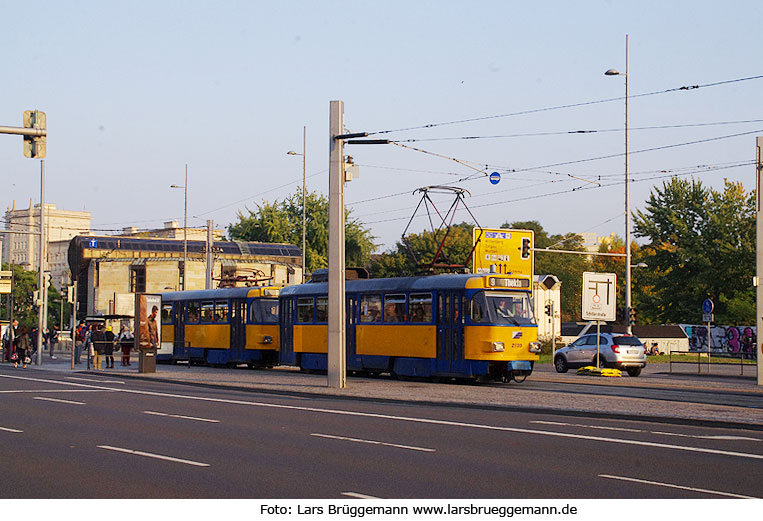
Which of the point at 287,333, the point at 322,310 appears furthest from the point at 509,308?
the point at 287,333

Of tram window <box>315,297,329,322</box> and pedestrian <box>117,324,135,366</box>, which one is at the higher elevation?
tram window <box>315,297,329,322</box>

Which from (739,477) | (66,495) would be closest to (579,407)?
(739,477)

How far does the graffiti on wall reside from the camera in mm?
63469

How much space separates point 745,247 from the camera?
70.2 meters

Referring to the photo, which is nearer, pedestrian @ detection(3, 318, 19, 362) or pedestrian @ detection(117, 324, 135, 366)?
pedestrian @ detection(117, 324, 135, 366)

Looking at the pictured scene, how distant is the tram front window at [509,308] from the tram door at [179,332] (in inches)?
749

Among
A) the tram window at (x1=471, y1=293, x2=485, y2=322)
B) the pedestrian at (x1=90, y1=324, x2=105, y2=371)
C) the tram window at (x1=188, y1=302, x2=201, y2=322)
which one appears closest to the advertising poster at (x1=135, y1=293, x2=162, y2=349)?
the pedestrian at (x1=90, y1=324, x2=105, y2=371)

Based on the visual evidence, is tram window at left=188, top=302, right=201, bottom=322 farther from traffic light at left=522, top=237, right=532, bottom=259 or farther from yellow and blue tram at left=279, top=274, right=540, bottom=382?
traffic light at left=522, top=237, right=532, bottom=259

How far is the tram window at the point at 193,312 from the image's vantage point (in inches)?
1684

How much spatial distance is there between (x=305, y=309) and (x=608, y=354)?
11.3 m

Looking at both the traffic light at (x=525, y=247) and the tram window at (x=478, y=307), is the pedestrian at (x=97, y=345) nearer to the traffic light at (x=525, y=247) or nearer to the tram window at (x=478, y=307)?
the tram window at (x=478, y=307)

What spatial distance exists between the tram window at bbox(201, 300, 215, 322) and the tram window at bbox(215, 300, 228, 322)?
11.8 inches

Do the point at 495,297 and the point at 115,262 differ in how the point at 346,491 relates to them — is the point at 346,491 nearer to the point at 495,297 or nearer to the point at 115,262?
the point at 495,297

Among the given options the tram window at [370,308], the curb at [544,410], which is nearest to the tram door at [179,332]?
the tram window at [370,308]
